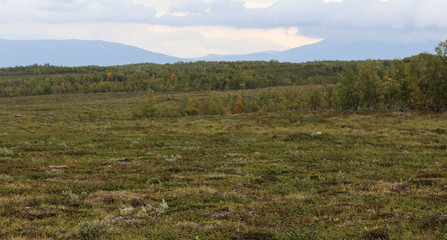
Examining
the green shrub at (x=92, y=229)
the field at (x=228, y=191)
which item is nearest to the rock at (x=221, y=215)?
the field at (x=228, y=191)

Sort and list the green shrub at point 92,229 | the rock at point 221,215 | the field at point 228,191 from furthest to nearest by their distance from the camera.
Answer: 1. the rock at point 221,215
2. the field at point 228,191
3. the green shrub at point 92,229

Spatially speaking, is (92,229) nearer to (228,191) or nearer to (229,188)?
(228,191)

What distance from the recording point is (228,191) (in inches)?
521

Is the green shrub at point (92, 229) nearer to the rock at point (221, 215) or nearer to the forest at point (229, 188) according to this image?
the forest at point (229, 188)

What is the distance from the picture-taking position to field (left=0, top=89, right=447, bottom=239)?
8.39 m

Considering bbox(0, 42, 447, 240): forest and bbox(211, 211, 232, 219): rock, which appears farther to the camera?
bbox(211, 211, 232, 219): rock

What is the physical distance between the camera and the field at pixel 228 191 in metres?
8.39

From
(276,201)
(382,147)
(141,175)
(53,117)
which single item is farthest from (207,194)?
(53,117)

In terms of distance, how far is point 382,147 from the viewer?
25.2m

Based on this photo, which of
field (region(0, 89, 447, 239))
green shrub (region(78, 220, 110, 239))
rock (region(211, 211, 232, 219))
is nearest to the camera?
green shrub (region(78, 220, 110, 239))

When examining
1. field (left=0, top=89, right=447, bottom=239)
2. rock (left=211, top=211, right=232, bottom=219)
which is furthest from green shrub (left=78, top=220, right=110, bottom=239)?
rock (left=211, top=211, right=232, bottom=219)

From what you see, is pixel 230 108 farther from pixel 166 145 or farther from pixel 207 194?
pixel 207 194

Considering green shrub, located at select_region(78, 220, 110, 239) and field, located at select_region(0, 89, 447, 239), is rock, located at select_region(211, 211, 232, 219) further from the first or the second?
green shrub, located at select_region(78, 220, 110, 239)

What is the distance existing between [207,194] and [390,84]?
6415 cm
